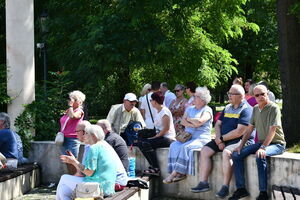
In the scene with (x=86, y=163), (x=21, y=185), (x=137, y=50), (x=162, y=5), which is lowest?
(x=21, y=185)

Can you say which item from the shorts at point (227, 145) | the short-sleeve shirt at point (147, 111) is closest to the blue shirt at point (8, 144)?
the short-sleeve shirt at point (147, 111)

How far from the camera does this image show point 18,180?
30.3 ft

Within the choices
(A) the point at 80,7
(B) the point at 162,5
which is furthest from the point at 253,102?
(A) the point at 80,7

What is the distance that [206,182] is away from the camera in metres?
8.41

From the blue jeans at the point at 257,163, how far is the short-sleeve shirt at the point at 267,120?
5.1 inches

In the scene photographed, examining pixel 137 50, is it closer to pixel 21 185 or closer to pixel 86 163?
pixel 21 185

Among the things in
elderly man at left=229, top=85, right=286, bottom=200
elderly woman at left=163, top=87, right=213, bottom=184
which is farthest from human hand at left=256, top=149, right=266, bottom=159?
elderly woman at left=163, top=87, right=213, bottom=184

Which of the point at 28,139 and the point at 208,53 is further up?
the point at 208,53

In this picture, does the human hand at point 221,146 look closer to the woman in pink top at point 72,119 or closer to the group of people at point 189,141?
the group of people at point 189,141

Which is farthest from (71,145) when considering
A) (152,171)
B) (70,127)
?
(152,171)

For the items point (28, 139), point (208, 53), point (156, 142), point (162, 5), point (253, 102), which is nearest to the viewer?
point (156, 142)

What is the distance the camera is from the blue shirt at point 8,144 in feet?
30.8

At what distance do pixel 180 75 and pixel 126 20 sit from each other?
346cm

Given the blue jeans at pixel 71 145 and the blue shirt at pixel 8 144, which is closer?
the blue shirt at pixel 8 144
